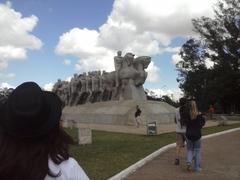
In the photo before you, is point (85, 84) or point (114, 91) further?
point (85, 84)

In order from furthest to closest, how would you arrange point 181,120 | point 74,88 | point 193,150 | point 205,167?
1. point 74,88
2. point 205,167
3. point 181,120
4. point 193,150

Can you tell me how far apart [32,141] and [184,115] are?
8832 millimetres

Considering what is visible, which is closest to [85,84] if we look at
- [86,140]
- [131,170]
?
[86,140]

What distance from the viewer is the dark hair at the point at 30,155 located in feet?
7.15

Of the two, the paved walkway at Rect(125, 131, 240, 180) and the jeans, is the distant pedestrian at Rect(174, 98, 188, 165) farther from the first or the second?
the paved walkway at Rect(125, 131, 240, 180)

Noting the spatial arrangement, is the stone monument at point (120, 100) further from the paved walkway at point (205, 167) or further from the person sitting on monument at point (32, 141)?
the person sitting on monument at point (32, 141)

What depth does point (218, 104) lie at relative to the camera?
60125 millimetres

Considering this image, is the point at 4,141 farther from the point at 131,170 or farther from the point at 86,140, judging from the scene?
the point at 86,140

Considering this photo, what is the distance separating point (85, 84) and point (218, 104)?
2190cm

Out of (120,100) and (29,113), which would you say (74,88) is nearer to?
(120,100)

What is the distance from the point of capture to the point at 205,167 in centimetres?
1204

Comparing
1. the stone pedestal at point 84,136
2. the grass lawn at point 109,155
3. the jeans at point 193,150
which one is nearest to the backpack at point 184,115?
the jeans at point 193,150

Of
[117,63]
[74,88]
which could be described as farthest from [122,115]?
[74,88]

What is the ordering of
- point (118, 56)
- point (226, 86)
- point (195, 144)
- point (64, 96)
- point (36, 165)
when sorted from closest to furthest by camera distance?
point (36, 165) → point (195, 144) → point (118, 56) → point (64, 96) → point (226, 86)
